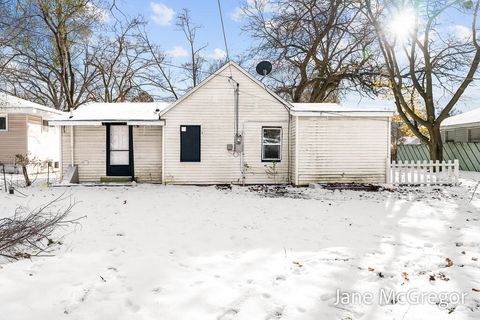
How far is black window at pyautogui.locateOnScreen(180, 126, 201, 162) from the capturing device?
13.8 meters

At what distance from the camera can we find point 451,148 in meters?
23.9

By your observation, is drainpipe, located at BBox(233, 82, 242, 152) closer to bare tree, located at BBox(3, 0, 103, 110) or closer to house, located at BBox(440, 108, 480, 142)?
bare tree, located at BBox(3, 0, 103, 110)

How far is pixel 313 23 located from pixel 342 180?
1436 centimetres

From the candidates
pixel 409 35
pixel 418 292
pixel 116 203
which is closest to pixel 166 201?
pixel 116 203

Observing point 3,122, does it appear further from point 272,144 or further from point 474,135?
point 474,135

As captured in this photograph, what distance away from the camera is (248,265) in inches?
180

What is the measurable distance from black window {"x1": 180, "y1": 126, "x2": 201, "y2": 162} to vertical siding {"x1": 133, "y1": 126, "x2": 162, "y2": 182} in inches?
43.4

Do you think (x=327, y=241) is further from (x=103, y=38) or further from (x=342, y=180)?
(x=103, y=38)

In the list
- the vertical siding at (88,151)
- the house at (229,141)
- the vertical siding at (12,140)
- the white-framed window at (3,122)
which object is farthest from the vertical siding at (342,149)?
the white-framed window at (3,122)

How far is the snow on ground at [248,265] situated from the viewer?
132 inches

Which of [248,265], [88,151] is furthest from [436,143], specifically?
[88,151]

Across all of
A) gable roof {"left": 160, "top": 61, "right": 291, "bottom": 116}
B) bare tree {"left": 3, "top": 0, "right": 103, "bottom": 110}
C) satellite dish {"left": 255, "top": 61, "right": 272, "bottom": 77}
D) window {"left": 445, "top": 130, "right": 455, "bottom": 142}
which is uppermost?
bare tree {"left": 3, "top": 0, "right": 103, "bottom": 110}

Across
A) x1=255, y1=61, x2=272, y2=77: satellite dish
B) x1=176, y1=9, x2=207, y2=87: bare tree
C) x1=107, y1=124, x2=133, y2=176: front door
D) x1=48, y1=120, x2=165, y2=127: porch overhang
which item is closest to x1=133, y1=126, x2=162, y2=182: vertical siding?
x1=107, y1=124, x2=133, y2=176: front door

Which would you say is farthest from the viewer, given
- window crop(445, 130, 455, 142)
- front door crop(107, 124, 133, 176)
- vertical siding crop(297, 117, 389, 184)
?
window crop(445, 130, 455, 142)
